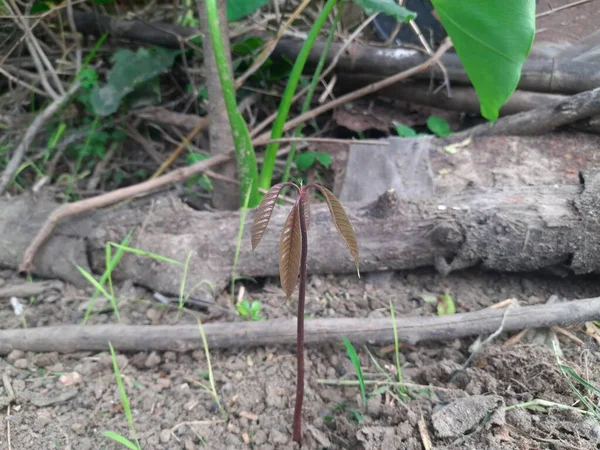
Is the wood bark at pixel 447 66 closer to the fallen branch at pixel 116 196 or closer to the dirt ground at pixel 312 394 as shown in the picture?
the fallen branch at pixel 116 196

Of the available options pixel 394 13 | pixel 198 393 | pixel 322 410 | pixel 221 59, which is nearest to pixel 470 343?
pixel 322 410

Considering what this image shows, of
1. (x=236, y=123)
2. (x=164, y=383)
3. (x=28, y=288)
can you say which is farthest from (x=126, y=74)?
(x=164, y=383)

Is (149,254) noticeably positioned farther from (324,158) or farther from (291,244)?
(324,158)

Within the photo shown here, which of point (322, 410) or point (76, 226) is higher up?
point (76, 226)

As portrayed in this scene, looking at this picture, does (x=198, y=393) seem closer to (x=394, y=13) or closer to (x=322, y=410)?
(x=322, y=410)

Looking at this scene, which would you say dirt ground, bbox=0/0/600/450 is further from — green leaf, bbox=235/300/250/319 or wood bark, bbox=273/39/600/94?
wood bark, bbox=273/39/600/94

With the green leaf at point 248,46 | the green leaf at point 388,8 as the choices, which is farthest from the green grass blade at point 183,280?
the green leaf at point 248,46
